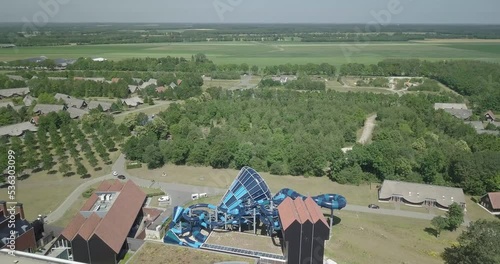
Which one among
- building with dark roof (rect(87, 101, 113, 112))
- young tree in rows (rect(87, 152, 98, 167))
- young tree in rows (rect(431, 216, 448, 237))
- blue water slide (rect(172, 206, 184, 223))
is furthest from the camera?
building with dark roof (rect(87, 101, 113, 112))

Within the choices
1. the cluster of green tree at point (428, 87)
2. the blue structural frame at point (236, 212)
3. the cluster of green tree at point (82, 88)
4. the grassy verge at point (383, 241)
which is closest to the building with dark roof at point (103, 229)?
the blue structural frame at point (236, 212)

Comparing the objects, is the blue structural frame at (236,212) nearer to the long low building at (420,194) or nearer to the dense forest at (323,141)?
the long low building at (420,194)

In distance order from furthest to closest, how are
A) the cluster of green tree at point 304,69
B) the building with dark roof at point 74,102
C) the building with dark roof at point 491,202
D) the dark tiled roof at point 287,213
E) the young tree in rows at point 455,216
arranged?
the cluster of green tree at point 304,69, the building with dark roof at point 74,102, the building with dark roof at point 491,202, the young tree in rows at point 455,216, the dark tiled roof at point 287,213

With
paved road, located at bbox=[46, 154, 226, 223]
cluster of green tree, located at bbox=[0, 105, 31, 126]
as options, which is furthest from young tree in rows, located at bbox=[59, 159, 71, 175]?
cluster of green tree, located at bbox=[0, 105, 31, 126]

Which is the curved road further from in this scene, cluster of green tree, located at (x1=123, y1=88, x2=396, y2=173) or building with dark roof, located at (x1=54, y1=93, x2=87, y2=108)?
building with dark roof, located at (x1=54, y1=93, x2=87, y2=108)

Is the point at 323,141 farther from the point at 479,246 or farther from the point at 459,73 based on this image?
the point at 459,73

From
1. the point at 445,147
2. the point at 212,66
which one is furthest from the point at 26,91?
the point at 445,147
